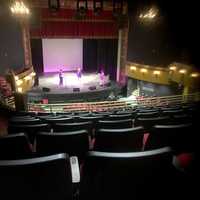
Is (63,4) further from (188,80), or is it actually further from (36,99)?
(188,80)

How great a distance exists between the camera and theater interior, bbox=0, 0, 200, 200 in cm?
139

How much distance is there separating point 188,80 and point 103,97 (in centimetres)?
647

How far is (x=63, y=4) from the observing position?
40.5 ft

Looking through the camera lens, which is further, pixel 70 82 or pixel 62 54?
pixel 62 54

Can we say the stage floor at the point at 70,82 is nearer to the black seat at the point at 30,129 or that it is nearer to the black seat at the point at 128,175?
the black seat at the point at 30,129

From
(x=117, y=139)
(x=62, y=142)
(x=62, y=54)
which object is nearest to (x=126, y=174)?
(x=117, y=139)

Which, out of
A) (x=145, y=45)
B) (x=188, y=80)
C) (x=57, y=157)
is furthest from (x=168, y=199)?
(x=145, y=45)

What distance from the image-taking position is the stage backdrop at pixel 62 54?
19203 mm

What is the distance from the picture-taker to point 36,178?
132 centimetres

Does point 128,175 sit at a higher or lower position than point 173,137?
higher

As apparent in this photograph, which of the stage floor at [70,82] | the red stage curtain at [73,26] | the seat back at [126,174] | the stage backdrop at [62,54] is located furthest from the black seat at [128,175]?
the stage backdrop at [62,54]

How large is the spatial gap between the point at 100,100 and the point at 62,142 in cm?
1400

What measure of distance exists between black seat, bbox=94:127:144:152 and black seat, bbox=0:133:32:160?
0.74 m

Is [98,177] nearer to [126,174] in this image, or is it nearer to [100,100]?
[126,174]
